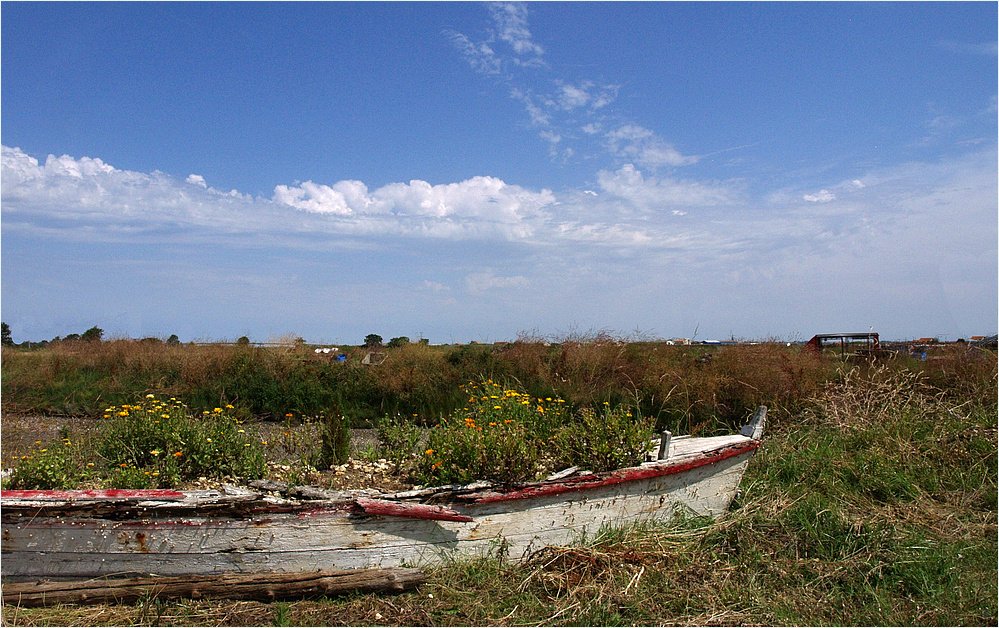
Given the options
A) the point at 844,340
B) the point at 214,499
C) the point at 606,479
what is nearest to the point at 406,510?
the point at 214,499

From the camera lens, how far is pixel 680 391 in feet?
32.4

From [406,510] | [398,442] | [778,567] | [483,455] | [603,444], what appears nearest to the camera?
[406,510]

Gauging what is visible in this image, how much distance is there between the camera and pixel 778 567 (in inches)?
153

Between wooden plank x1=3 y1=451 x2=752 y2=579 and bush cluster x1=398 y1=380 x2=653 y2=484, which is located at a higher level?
bush cluster x1=398 y1=380 x2=653 y2=484

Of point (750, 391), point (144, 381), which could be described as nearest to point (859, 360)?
point (750, 391)

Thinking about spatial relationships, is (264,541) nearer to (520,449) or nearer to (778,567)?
(520,449)

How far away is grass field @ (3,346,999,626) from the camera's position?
3332mm

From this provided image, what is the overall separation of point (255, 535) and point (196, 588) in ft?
1.33

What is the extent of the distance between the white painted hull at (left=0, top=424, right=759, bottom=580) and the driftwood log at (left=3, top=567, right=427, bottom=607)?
66 mm

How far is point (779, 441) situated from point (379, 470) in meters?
4.28

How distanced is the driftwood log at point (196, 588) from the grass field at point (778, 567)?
0.05m

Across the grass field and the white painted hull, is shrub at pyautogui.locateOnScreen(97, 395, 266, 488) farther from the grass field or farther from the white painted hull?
the grass field

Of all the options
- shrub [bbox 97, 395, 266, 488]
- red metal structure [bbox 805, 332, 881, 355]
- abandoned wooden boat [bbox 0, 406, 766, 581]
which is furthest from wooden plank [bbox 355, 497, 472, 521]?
red metal structure [bbox 805, 332, 881, 355]

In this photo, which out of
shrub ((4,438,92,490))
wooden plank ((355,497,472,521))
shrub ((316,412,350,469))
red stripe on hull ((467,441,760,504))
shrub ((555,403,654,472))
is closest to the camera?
wooden plank ((355,497,472,521))
